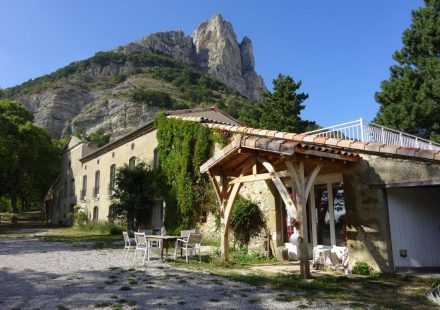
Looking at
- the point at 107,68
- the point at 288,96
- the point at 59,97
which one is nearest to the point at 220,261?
the point at 288,96

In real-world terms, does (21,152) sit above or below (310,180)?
above

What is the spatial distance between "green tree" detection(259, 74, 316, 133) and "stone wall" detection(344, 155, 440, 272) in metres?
21.5

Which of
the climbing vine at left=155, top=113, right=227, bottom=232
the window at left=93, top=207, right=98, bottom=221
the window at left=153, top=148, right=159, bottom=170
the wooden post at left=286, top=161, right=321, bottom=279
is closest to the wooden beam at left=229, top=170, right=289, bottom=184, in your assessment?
the wooden post at left=286, top=161, right=321, bottom=279

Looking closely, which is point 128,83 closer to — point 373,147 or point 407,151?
point 373,147

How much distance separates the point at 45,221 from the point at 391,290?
3361cm

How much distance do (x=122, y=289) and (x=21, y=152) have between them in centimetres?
2678

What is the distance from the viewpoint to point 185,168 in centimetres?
1441

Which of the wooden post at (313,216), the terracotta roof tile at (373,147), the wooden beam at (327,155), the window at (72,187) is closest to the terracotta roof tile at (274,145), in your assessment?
the wooden beam at (327,155)

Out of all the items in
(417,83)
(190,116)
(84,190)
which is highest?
(417,83)

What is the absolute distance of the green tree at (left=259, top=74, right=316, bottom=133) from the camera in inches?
1162

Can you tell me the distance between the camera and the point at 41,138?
99.6 ft

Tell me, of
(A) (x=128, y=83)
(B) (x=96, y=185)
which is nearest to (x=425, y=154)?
(B) (x=96, y=185)

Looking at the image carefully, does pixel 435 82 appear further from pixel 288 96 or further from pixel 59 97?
pixel 59 97

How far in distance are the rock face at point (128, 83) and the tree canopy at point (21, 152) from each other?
23677 mm
